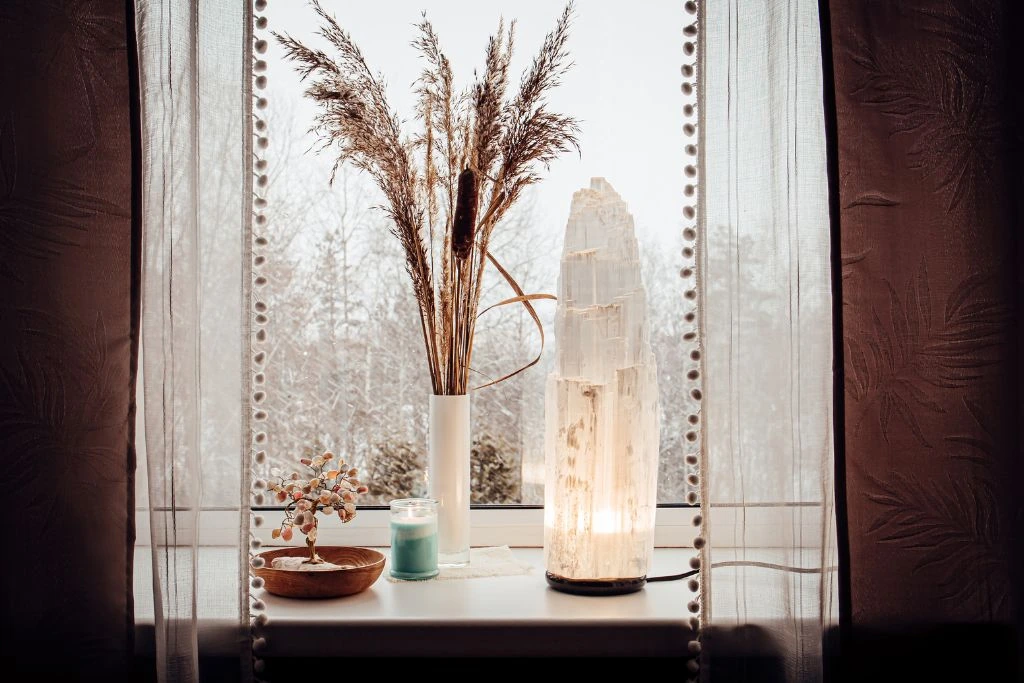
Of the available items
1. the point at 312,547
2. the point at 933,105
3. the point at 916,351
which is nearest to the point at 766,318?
the point at 916,351

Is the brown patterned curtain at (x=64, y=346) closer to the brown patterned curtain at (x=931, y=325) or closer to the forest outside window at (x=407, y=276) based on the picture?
the forest outside window at (x=407, y=276)

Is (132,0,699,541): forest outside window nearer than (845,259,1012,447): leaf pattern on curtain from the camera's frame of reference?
No

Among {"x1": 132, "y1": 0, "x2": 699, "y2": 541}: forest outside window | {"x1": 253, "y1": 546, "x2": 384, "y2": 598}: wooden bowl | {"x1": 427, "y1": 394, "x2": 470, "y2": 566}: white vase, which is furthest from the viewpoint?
{"x1": 132, "y1": 0, "x2": 699, "y2": 541}: forest outside window

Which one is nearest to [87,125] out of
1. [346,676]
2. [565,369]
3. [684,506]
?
[565,369]

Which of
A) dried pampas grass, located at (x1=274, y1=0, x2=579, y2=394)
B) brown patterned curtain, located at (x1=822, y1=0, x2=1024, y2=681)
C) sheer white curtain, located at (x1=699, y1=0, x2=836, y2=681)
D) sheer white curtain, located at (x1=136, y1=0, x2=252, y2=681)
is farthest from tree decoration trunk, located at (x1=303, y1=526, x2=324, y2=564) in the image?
brown patterned curtain, located at (x1=822, y1=0, x2=1024, y2=681)

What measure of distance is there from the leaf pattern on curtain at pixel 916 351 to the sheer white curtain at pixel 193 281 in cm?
85

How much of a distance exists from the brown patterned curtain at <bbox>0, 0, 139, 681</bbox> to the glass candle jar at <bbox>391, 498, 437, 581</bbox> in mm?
376

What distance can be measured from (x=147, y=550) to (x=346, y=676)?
13.4 inches

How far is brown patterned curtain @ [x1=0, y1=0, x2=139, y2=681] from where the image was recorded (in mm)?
1146

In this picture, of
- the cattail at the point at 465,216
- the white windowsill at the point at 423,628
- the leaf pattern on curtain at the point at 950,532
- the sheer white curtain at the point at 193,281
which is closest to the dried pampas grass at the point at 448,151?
the cattail at the point at 465,216

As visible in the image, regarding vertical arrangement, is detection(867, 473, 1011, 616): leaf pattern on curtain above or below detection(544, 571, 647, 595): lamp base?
above

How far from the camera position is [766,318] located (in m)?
1.14

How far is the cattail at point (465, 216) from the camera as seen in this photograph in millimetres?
1253

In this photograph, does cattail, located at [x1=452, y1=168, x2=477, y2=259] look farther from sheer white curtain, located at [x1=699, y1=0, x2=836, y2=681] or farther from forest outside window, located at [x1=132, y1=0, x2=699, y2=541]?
sheer white curtain, located at [x1=699, y1=0, x2=836, y2=681]
